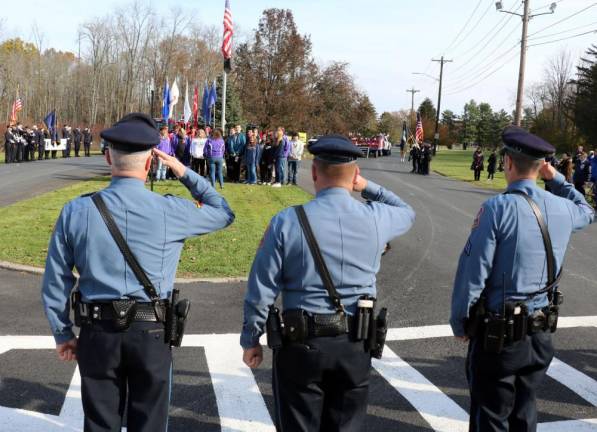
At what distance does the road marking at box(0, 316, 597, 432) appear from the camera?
4.50 metres

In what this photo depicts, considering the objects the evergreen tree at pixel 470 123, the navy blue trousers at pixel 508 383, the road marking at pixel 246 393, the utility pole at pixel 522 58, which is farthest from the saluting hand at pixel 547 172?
the evergreen tree at pixel 470 123

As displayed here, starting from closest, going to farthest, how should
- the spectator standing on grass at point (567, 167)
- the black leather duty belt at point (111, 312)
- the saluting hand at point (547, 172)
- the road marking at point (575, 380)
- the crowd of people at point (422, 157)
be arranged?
the black leather duty belt at point (111, 312) → the saluting hand at point (547, 172) → the road marking at point (575, 380) → the spectator standing on grass at point (567, 167) → the crowd of people at point (422, 157)

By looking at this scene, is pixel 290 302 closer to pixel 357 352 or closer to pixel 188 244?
pixel 357 352

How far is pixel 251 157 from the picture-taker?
21656 millimetres

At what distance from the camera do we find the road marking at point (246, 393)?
14.8 feet

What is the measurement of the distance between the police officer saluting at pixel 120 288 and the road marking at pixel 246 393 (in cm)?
135

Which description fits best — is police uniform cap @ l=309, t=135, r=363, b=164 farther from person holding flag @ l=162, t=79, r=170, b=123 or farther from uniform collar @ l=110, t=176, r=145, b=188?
person holding flag @ l=162, t=79, r=170, b=123

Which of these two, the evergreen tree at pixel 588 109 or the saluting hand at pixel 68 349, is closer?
the saluting hand at pixel 68 349

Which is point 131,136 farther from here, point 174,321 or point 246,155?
point 246,155

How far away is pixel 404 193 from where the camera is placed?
22734 millimetres

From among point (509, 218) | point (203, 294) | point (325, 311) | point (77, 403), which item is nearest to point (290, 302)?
point (325, 311)

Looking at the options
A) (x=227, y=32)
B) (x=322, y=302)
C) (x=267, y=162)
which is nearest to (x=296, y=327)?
(x=322, y=302)

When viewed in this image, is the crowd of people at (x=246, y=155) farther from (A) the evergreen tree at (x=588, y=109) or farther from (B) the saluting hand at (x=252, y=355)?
(A) the evergreen tree at (x=588, y=109)

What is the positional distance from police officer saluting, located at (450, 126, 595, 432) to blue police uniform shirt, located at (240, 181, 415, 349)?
27.7 inches
